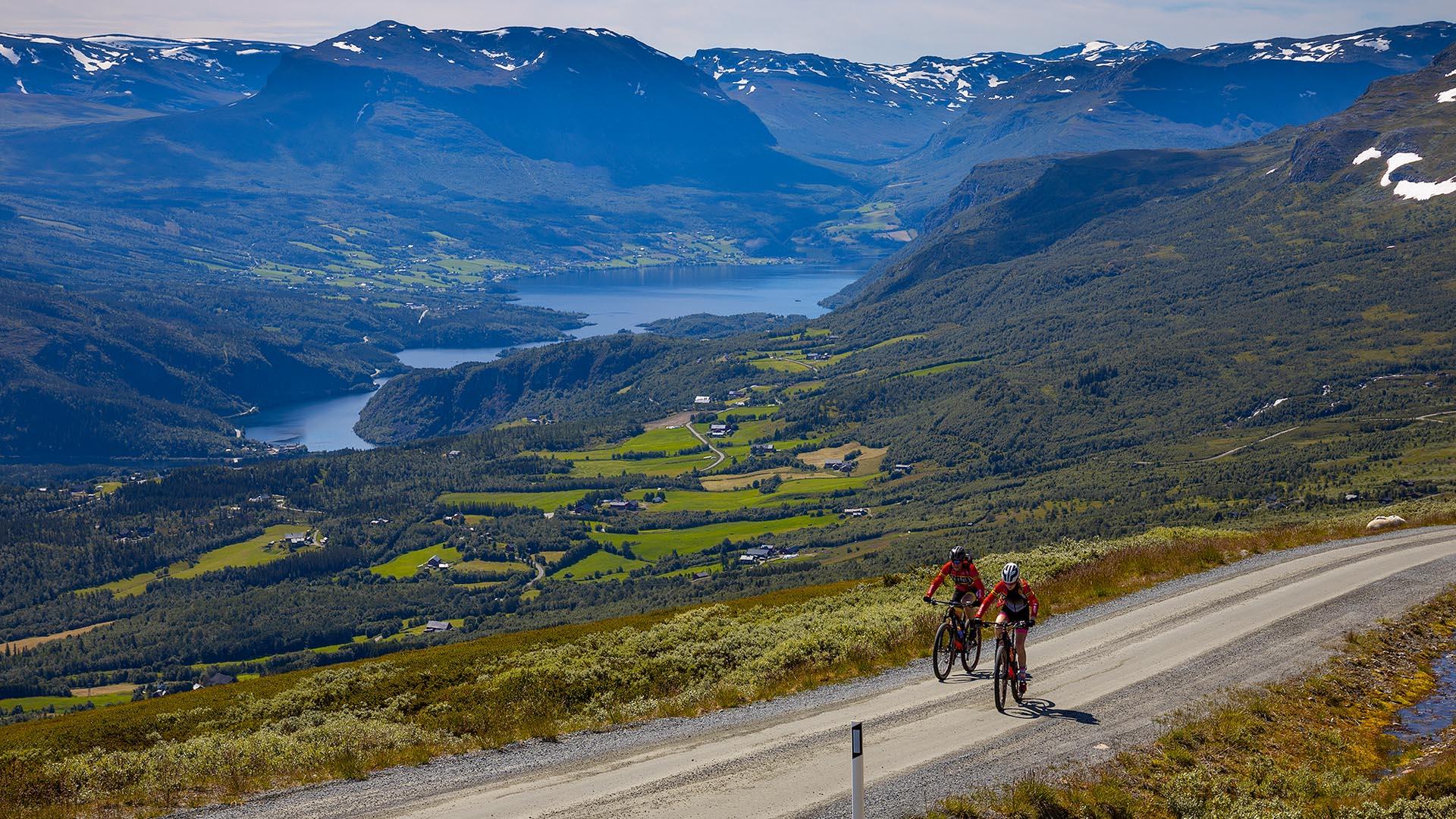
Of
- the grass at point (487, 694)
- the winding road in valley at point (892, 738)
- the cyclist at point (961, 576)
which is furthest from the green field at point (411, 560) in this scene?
the cyclist at point (961, 576)

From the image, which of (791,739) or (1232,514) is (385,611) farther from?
(791,739)

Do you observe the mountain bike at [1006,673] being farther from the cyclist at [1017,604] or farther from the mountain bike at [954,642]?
the mountain bike at [954,642]

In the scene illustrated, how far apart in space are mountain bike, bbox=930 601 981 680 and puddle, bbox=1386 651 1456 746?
9.75 m

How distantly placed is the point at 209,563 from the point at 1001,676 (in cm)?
18859

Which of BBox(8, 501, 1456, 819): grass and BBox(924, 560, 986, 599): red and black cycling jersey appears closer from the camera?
A: BBox(8, 501, 1456, 819): grass

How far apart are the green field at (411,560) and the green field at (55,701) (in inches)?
2244

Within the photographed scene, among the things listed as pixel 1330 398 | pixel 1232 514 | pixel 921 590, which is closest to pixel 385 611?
pixel 1232 514

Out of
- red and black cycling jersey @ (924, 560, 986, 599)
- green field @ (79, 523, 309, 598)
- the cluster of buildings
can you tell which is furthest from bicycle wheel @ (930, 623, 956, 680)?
green field @ (79, 523, 309, 598)

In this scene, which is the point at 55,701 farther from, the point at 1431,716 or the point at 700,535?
the point at 1431,716

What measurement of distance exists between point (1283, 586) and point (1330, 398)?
609ft

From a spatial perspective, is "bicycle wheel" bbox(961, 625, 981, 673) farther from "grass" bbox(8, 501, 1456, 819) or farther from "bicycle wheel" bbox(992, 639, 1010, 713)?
"grass" bbox(8, 501, 1456, 819)

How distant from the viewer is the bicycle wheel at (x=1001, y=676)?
2431cm

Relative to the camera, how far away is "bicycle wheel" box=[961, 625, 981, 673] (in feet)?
88.0

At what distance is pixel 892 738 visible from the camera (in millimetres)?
22984
